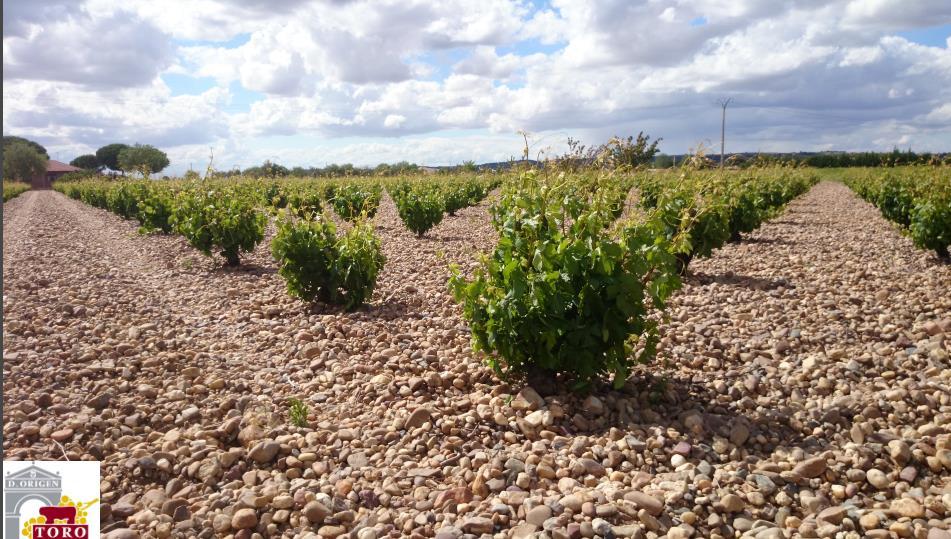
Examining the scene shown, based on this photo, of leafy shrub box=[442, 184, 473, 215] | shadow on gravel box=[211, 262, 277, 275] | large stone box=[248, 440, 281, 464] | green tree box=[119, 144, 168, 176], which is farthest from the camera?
green tree box=[119, 144, 168, 176]

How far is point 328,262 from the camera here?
24.1 ft

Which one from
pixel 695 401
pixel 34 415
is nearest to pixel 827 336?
pixel 695 401

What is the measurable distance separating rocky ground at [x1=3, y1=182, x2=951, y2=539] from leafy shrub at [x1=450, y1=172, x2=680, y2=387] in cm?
31

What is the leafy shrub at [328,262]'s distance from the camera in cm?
715

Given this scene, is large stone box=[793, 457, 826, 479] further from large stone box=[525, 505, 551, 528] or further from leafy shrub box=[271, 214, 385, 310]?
leafy shrub box=[271, 214, 385, 310]

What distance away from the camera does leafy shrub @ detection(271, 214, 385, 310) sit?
7152 mm

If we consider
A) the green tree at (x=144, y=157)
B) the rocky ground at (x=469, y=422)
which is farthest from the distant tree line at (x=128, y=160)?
the rocky ground at (x=469, y=422)

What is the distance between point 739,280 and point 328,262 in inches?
202

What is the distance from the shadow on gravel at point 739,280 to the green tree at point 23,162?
264 ft

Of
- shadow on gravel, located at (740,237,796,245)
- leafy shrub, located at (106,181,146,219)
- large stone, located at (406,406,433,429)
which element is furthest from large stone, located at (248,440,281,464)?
leafy shrub, located at (106,181,146,219)

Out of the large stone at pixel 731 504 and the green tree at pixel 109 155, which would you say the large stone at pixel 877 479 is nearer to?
the large stone at pixel 731 504

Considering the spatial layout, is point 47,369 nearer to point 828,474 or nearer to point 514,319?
point 514,319

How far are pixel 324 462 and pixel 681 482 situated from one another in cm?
194

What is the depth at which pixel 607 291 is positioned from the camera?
4164mm
